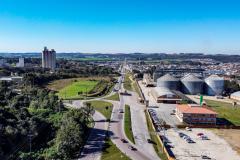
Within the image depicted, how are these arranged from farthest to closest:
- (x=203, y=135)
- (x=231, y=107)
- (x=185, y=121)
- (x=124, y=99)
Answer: (x=124, y=99) → (x=231, y=107) → (x=185, y=121) → (x=203, y=135)

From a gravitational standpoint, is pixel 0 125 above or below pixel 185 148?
above

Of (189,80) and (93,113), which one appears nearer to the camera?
(93,113)

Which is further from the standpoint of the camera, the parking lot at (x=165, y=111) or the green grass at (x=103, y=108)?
the green grass at (x=103, y=108)

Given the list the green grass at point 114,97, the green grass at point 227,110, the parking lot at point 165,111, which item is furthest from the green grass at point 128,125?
the green grass at point 227,110

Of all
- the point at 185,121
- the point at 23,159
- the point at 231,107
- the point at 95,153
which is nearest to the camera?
the point at 23,159

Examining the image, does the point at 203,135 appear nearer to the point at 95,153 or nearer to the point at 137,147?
the point at 137,147

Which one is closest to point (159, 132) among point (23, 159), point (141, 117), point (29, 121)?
point (141, 117)

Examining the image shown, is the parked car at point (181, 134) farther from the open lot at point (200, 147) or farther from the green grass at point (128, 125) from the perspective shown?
the green grass at point (128, 125)
